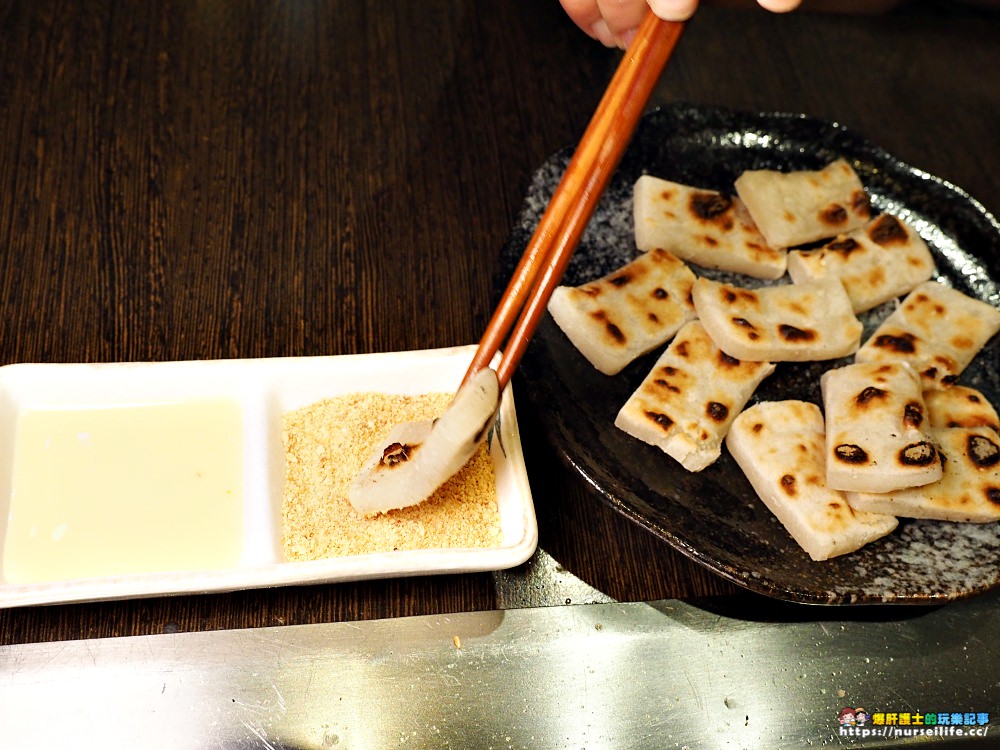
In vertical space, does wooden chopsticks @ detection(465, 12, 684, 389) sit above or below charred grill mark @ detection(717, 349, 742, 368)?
above

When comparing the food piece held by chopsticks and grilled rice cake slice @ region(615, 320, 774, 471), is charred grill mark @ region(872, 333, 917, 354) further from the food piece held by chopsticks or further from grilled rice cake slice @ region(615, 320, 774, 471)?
the food piece held by chopsticks

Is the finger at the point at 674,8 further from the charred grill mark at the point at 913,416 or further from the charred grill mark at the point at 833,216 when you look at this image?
the charred grill mark at the point at 833,216

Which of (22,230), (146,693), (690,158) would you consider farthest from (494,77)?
(146,693)

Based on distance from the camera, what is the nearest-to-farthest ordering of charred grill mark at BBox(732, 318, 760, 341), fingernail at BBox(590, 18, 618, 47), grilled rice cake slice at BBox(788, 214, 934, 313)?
charred grill mark at BBox(732, 318, 760, 341) < fingernail at BBox(590, 18, 618, 47) < grilled rice cake slice at BBox(788, 214, 934, 313)

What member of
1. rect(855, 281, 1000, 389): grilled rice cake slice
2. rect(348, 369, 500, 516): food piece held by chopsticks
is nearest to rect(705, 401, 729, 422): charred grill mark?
rect(855, 281, 1000, 389): grilled rice cake slice

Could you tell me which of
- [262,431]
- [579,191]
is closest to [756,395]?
[579,191]

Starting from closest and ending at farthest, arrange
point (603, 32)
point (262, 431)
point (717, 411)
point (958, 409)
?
1. point (262, 431)
2. point (717, 411)
3. point (958, 409)
4. point (603, 32)

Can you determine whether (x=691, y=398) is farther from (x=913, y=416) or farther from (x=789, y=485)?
(x=913, y=416)
